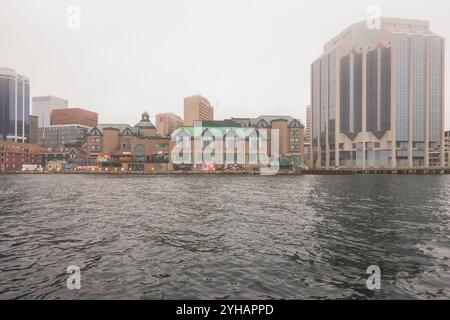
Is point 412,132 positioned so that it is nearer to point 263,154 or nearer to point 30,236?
point 263,154

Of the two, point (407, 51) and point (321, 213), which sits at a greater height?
point (407, 51)

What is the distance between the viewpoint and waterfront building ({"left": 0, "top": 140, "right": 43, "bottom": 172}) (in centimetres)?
16500

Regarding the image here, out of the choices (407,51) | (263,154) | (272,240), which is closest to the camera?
(272,240)

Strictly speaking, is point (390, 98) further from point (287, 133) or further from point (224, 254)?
point (224, 254)

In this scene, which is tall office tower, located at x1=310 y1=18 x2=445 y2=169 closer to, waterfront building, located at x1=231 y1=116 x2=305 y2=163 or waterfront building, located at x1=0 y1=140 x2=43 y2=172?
waterfront building, located at x1=231 y1=116 x2=305 y2=163

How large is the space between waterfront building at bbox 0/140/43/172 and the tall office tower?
651 feet

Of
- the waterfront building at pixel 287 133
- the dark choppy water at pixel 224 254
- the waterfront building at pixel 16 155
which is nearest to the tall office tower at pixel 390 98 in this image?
the waterfront building at pixel 287 133

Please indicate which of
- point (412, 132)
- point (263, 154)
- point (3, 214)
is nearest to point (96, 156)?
point (263, 154)

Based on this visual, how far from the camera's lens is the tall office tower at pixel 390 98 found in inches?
6196

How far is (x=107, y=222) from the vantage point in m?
26.8

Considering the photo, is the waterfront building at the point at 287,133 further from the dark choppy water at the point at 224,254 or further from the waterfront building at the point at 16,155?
the waterfront building at the point at 16,155

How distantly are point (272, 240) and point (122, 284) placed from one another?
1117 centimetres

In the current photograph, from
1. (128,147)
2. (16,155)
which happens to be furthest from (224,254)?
(16,155)

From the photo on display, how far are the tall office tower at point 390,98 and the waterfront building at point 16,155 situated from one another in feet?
651
